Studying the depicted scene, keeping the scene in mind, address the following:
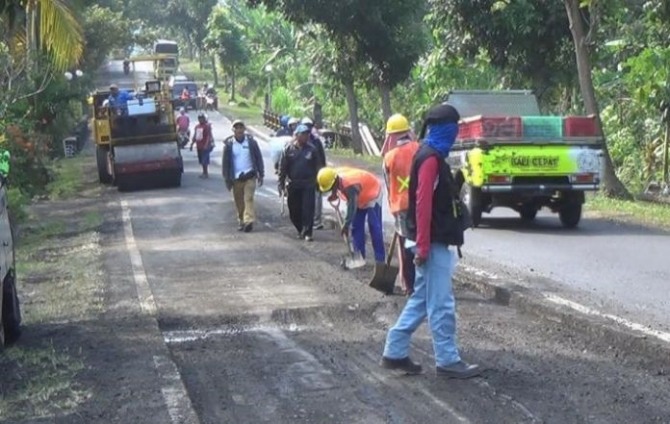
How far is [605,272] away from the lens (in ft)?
45.9

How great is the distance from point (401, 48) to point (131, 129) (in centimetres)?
1100

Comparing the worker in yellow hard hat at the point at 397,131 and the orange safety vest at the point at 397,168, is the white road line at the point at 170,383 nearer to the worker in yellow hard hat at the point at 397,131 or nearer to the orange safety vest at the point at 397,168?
the orange safety vest at the point at 397,168

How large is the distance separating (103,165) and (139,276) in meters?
19.2

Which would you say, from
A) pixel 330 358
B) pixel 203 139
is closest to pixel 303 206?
pixel 330 358

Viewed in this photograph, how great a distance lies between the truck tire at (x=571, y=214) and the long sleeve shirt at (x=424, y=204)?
11.6 m

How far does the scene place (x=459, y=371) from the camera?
8359 mm

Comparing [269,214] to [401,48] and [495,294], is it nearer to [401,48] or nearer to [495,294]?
[495,294]

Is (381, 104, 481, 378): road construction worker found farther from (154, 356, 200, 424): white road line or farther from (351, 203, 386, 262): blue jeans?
(351, 203, 386, 262): blue jeans

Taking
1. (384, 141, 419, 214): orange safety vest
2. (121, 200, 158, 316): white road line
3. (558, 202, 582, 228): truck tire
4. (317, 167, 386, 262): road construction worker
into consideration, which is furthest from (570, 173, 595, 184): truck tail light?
(384, 141, 419, 214): orange safety vest

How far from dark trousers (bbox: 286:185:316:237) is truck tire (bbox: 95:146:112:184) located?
1516 centimetres

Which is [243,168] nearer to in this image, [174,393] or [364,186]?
[364,186]

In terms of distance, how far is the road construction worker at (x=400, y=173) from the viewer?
10851 millimetres

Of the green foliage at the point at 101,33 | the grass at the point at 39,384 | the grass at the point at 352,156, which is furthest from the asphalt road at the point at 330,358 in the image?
the green foliage at the point at 101,33

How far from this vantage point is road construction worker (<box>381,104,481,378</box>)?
27.3 feet
